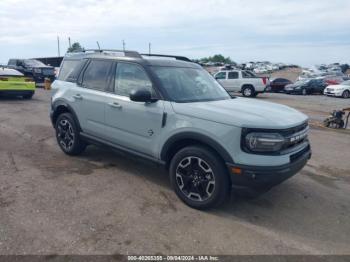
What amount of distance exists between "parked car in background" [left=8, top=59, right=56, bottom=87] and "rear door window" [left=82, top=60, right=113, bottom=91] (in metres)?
19.5

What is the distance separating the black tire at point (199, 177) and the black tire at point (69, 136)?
2277mm

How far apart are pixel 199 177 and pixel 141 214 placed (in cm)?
82

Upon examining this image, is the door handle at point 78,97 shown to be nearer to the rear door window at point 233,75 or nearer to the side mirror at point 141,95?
the side mirror at point 141,95

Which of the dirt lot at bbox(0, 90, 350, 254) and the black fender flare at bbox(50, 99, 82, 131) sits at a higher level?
the black fender flare at bbox(50, 99, 82, 131)

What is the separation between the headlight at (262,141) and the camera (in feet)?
12.6

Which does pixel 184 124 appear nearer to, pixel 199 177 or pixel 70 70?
pixel 199 177

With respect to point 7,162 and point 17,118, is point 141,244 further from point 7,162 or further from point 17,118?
point 17,118

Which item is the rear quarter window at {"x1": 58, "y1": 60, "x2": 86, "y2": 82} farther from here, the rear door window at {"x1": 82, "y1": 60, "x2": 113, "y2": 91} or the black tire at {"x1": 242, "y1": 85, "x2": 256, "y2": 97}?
the black tire at {"x1": 242, "y1": 85, "x2": 256, "y2": 97}

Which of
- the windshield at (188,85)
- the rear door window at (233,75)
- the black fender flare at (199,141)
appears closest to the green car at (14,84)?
the windshield at (188,85)

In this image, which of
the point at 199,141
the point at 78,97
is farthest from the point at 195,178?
the point at 78,97

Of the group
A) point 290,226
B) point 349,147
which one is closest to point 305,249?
point 290,226

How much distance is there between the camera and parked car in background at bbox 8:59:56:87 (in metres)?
24.1

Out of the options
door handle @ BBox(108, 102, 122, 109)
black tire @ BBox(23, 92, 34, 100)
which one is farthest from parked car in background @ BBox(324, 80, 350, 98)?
door handle @ BBox(108, 102, 122, 109)

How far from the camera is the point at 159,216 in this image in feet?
13.4
